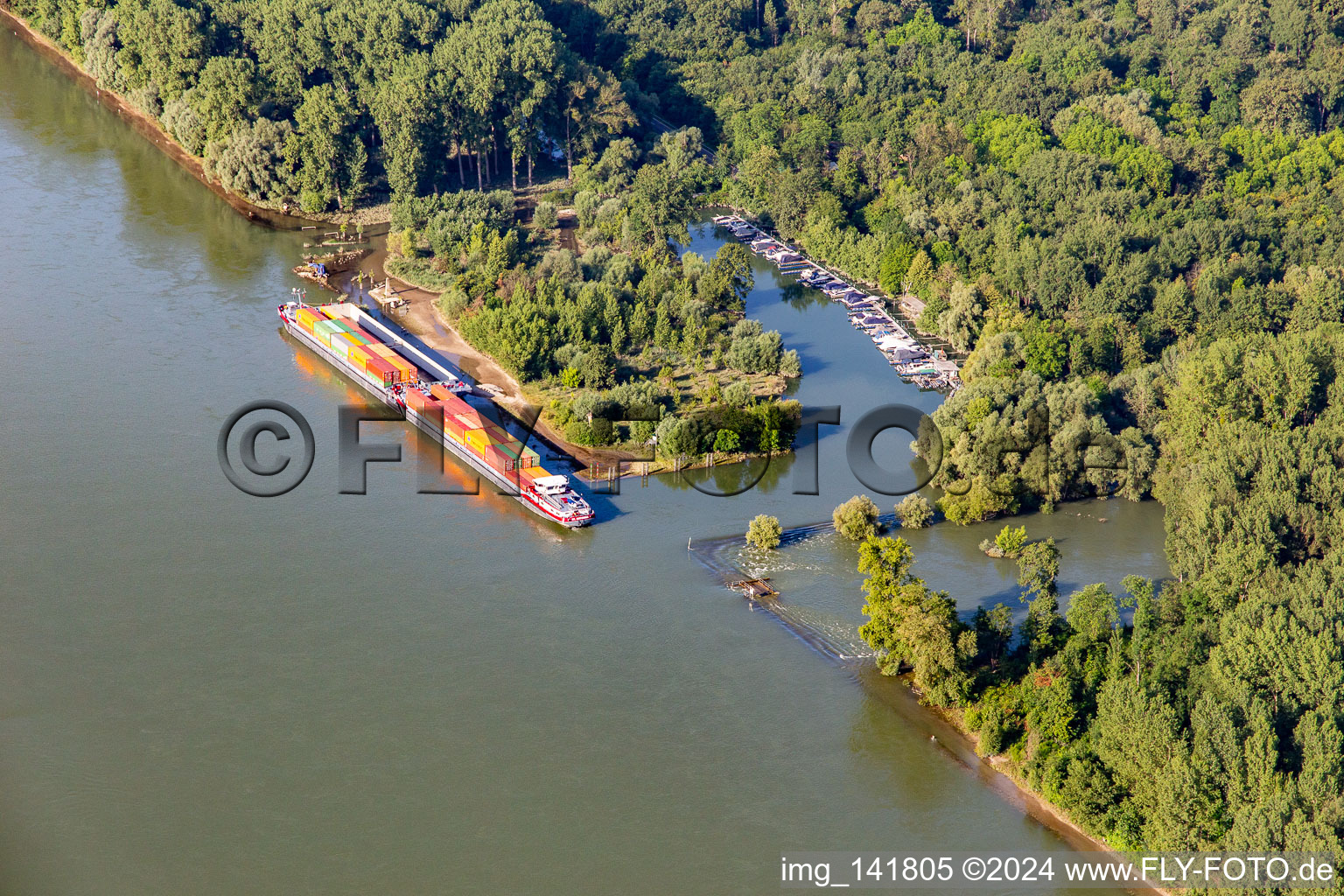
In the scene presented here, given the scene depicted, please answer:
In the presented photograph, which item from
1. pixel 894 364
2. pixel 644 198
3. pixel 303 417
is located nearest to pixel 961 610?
pixel 894 364

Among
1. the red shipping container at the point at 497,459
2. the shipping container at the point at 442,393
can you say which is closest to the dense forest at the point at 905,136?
the shipping container at the point at 442,393

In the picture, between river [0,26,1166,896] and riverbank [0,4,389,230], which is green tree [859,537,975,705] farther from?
riverbank [0,4,389,230]

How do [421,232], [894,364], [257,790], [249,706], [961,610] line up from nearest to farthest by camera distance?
[257,790] → [249,706] → [961,610] → [894,364] → [421,232]

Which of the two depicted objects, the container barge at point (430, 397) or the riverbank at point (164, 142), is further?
the riverbank at point (164, 142)

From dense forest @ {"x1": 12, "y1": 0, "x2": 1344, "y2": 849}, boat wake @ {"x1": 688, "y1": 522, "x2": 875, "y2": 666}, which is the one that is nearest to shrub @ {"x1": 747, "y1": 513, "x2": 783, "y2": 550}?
boat wake @ {"x1": 688, "y1": 522, "x2": 875, "y2": 666}

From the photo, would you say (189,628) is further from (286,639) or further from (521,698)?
(521,698)

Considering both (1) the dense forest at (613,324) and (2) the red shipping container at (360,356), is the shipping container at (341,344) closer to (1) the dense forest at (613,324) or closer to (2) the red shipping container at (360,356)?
(2) the red shipping container at (360,356)
